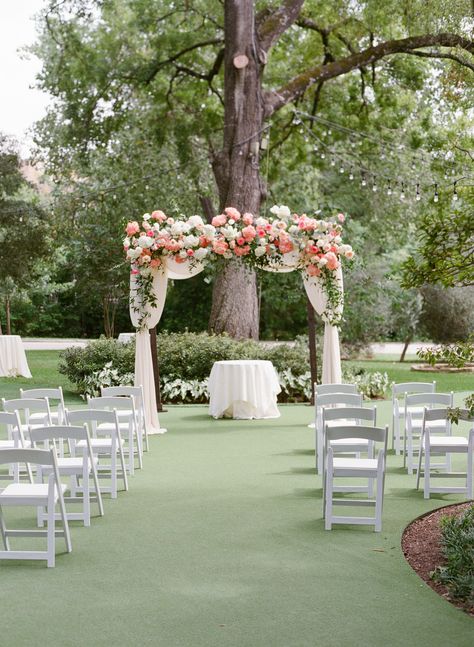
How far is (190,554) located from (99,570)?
2.12 feet

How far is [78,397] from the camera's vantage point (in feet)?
56.8

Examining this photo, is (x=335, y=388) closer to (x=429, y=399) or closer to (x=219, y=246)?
(x=429, y=399)

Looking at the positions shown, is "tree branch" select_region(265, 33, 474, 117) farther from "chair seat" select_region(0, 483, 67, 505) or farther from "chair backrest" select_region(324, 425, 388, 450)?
"chair seat" select_region(0, 483, 67, 505)

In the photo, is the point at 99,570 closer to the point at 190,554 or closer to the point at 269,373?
the point at 190,554

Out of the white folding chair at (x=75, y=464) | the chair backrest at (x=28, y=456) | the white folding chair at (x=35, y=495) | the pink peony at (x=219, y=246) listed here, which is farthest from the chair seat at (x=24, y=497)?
the pink peony at (x=219, y=246)

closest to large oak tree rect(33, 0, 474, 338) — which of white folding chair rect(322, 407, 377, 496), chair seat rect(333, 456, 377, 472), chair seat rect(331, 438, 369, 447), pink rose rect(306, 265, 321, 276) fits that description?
pink rose rect(306, 265, 321, 276)

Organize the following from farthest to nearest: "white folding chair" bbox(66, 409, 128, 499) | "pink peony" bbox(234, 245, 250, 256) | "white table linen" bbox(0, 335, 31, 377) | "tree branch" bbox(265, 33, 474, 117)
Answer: "white table linen" bbox(0, 335, 31, 377)
"tree branch" bbox(265, 33, 474, 117)
"pink peony" bbox(234, 245, 250, 256)
"white folding chair" bbox(66, 409, 128, 499)

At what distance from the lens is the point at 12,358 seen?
21406mm

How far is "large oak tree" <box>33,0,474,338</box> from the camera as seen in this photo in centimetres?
1808

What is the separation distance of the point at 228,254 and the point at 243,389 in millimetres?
2061

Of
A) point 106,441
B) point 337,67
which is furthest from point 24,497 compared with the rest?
point 337,67

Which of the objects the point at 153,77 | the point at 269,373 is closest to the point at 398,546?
the point at 269,373

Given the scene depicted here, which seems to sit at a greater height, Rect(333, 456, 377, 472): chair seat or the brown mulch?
Rect(333, 456, 377, 472): chair seat

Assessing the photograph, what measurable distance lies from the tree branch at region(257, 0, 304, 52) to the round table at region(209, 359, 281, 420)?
809 centimetres
